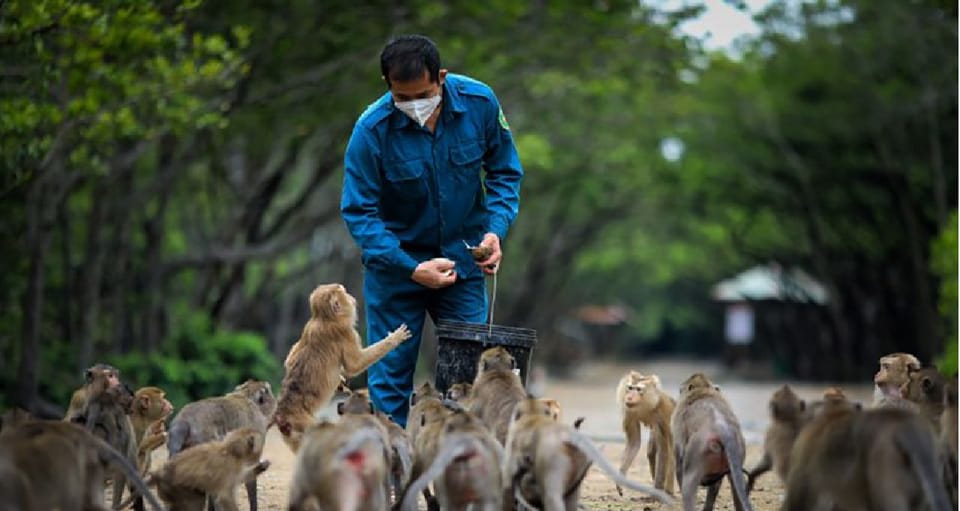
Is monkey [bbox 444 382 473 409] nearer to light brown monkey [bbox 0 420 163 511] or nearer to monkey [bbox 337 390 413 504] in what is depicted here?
monkey [bbox 337 390 413 504]

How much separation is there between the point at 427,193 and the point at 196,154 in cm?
1406

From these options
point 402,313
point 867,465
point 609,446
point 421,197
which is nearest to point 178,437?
point 402,313

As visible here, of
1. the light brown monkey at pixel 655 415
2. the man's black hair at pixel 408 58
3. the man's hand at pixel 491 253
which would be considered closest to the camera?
the man's black hair at pixel 408 58

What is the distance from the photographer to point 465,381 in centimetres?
977

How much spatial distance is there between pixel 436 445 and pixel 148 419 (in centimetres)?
280

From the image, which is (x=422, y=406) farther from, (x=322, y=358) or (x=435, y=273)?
(x=322, y=358)

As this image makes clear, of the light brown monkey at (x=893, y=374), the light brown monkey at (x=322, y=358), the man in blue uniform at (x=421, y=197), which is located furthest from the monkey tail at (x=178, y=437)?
the light brown monkey at (x=893, y=374)

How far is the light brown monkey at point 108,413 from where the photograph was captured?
883cm

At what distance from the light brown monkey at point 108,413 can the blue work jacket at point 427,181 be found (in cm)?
154

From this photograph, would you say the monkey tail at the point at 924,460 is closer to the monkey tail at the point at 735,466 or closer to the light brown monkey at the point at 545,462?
the light brown monkey at the point at 545,462

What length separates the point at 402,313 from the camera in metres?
10.0

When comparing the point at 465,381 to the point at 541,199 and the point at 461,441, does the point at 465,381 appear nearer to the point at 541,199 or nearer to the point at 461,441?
the point at 461,441

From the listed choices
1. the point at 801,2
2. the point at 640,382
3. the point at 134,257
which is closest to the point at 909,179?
the point at 801,2

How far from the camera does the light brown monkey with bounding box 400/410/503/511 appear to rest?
7.54 metres
